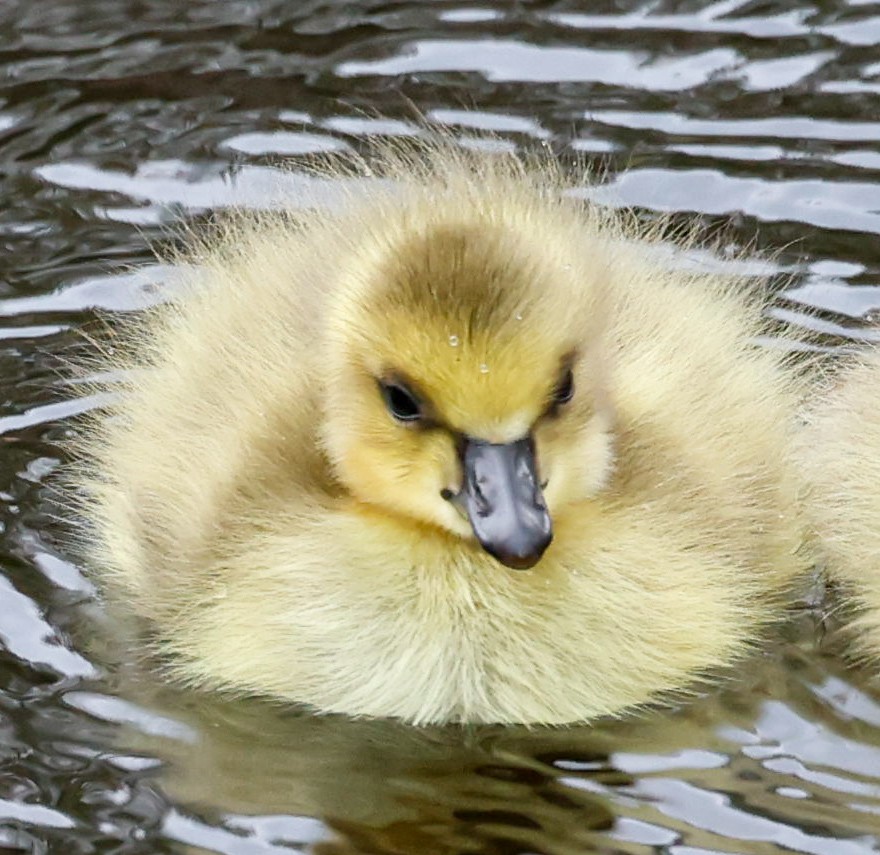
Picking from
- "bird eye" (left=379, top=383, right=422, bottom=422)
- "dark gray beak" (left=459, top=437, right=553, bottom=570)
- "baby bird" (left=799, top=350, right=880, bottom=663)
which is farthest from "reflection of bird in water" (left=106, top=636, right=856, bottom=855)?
"bird eye" (left=379, top=383, right=422, bottom=422)

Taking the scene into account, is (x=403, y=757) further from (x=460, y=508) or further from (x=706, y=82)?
(x=706, y=82)

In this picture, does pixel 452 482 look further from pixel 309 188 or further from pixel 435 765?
pixel 309 188

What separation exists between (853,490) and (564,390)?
0.73 metres

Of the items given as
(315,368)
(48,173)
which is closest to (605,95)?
(48,173)

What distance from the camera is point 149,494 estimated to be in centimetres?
519

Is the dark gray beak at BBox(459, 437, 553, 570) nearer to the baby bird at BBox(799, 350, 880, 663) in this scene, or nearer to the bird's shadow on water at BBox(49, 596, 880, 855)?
the bird's shadow on water at BBox(49, 596, 880, 855)

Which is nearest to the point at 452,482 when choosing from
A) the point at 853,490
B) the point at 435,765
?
the point at 435,765

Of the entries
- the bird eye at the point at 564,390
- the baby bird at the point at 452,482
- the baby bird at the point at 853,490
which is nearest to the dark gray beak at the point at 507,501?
the baby bird at the point at 452,482

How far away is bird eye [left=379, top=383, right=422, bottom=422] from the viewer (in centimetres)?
457

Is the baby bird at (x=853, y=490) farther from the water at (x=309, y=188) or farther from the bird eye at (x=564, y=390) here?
the bird eye at (x=564, y=390)

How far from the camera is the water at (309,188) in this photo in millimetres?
4477

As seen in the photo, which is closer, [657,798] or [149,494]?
[657,798]

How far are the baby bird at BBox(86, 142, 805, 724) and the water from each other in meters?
0.11

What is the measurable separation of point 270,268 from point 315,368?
558 millimetres
